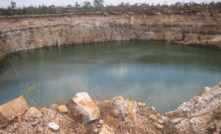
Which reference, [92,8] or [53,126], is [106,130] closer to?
[53,126]

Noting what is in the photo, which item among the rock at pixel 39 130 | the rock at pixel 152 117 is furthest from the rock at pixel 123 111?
the rock at pixel 39 130

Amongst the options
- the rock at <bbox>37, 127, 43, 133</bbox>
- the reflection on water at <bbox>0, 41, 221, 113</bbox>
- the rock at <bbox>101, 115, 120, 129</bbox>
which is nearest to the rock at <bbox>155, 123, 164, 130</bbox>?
the rock at <bbox>101, 115, 120, 129</bbox>

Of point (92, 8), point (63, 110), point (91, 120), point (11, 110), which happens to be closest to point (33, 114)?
point (11, 110)

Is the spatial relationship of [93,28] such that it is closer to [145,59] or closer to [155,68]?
[145,59]

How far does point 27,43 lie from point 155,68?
13.1 meters

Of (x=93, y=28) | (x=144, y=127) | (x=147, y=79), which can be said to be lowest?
(x=147, y=79)

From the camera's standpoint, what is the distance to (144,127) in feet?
8.79

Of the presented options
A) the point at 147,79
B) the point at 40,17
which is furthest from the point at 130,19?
the point at 147,79

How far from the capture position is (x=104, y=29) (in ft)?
73.4

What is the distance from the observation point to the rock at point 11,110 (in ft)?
7.06

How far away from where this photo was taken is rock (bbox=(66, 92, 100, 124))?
8.07ft

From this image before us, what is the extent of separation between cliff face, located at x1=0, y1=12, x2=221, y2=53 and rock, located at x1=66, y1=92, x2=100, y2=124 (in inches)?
594

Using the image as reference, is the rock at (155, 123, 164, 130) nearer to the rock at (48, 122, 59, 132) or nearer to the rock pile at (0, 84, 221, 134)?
the rock pile at (0, 84, 221, 134)

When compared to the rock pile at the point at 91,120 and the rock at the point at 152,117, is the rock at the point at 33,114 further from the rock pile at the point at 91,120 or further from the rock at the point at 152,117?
the rock at the point at 152,117
